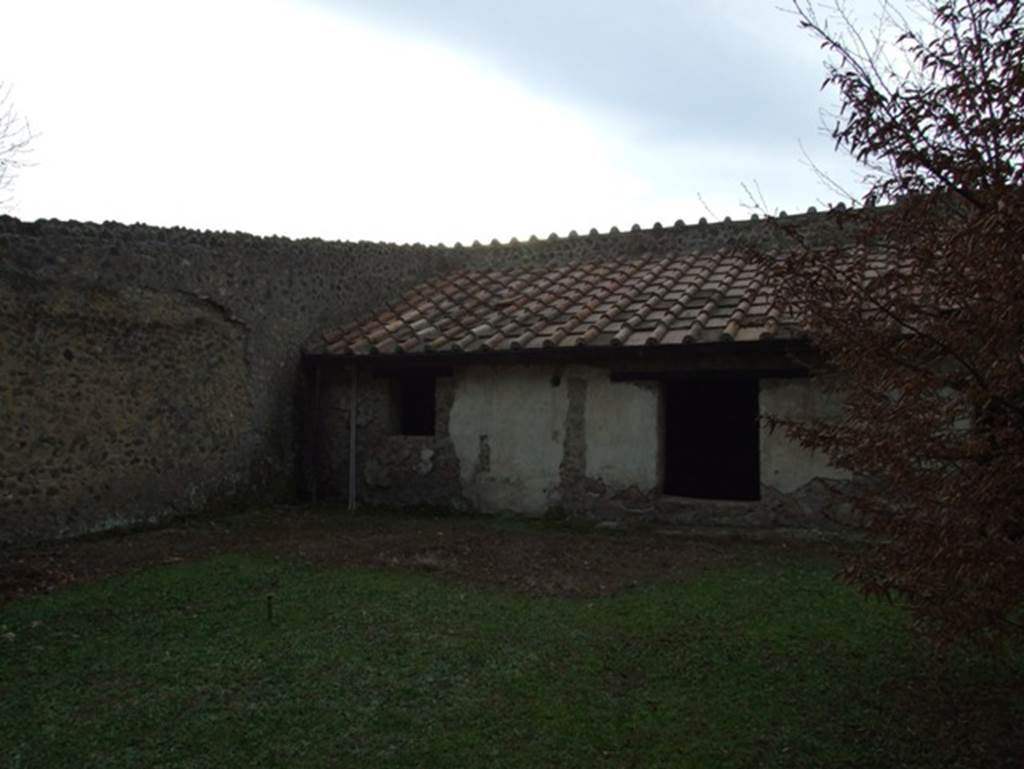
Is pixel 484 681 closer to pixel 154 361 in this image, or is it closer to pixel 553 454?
pixel 553 454

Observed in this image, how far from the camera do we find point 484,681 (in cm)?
489

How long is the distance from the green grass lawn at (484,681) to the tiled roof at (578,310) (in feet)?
11.1

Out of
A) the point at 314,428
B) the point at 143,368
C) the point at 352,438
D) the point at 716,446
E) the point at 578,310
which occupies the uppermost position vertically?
the point at 578,310

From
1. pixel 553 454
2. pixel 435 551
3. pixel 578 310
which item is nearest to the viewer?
pixel 435 551

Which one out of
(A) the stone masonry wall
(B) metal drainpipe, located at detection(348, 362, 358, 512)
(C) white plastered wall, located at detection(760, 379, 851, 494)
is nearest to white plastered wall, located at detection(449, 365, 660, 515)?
(A) the stone masonry wall

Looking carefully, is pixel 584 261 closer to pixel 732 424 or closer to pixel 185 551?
pixel 732 424

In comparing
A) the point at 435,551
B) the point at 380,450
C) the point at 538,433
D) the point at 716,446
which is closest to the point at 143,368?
the point at 380,450

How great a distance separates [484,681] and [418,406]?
814 centimetres

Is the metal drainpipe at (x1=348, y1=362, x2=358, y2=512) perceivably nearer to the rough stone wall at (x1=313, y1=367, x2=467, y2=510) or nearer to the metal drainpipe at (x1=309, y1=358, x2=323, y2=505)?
the rough stone wall at (x1=313, y1=367, x2=467, y2=510)

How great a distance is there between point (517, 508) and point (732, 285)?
3842 mm

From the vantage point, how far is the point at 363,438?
38.1 ft

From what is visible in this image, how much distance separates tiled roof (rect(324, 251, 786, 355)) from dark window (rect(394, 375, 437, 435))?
953 mm

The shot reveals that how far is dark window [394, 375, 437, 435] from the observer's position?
12295 mm

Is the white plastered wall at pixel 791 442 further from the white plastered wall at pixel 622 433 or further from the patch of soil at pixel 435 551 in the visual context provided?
the white plastered wall at pixel 622 433
